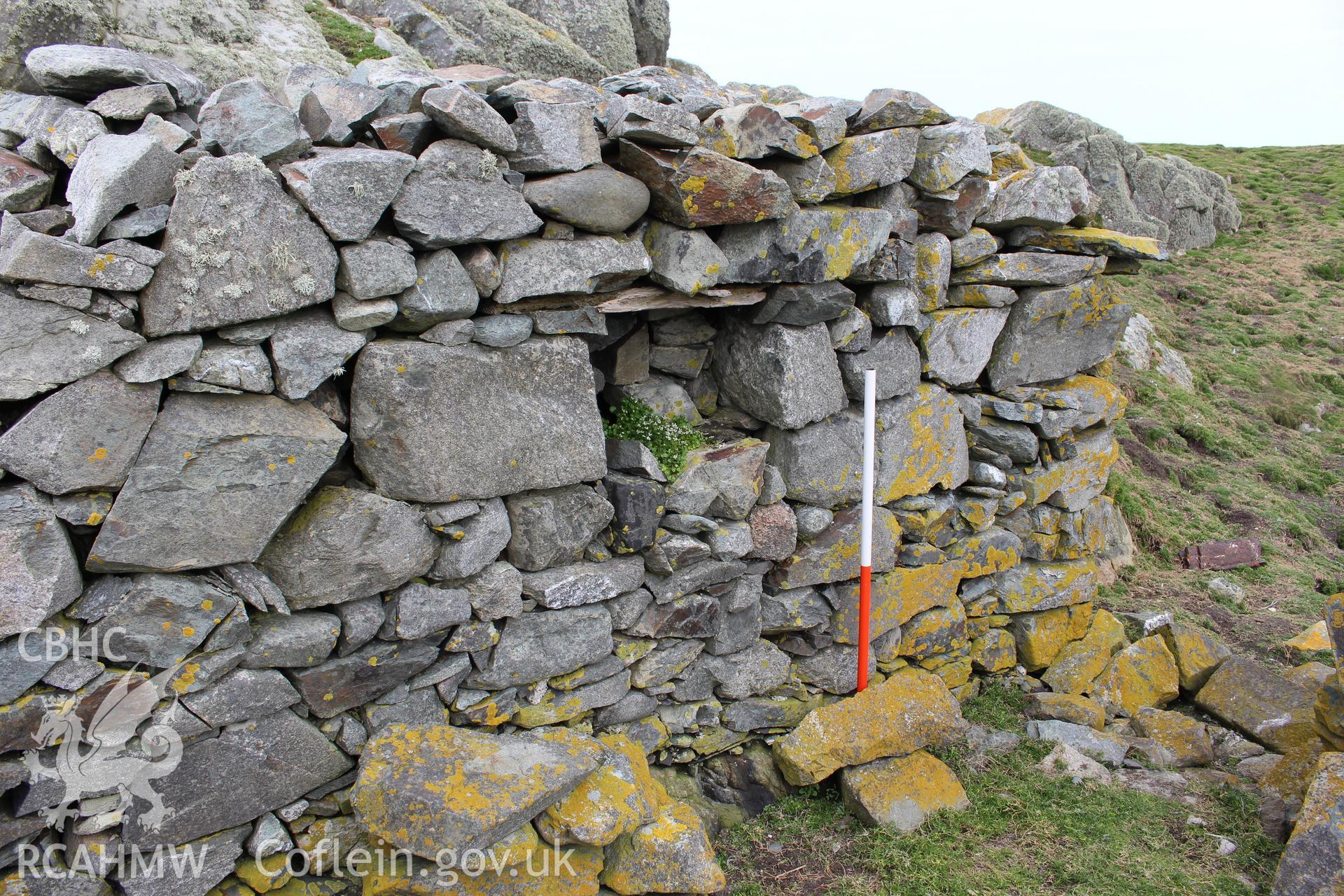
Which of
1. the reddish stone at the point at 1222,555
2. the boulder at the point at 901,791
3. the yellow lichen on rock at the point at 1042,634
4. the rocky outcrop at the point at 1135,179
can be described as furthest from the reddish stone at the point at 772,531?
the rocky outcrop at the point at 1135,179

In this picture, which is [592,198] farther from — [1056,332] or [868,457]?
[1056,332]

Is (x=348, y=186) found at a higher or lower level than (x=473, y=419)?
higher

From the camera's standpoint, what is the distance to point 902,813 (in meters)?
5.66

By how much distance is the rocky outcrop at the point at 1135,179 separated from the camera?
25234 millimetres

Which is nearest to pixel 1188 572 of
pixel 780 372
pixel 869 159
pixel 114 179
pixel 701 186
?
pixel 780 372

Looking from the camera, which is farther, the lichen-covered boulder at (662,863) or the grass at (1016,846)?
the grass at (1016,846)

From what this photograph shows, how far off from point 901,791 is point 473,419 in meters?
3.89

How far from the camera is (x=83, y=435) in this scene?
3.77 m

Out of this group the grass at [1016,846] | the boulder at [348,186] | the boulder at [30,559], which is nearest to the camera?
the boulder at [30,559]

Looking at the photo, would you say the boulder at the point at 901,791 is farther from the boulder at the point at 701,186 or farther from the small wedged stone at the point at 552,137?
the small wedged stone at the point at 552,137

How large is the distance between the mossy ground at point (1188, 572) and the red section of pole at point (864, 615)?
2.81 feet

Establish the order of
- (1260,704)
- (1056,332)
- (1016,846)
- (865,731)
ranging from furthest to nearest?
1. (1056,332)
2. (1260,704)
3. (865,731)
4. (1016,846)

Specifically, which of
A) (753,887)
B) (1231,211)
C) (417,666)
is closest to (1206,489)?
(753,887)

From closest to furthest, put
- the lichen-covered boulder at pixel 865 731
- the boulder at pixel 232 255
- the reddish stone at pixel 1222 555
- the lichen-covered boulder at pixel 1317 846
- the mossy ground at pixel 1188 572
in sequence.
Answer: the boulder at pixel 232 255, the lichen-covered boulder at pixel 1317 846, the mossy ground at pixel 1188 572, the lichen-covered boulder at pixel 865 731, the reddish stone at pixel 1222 555
